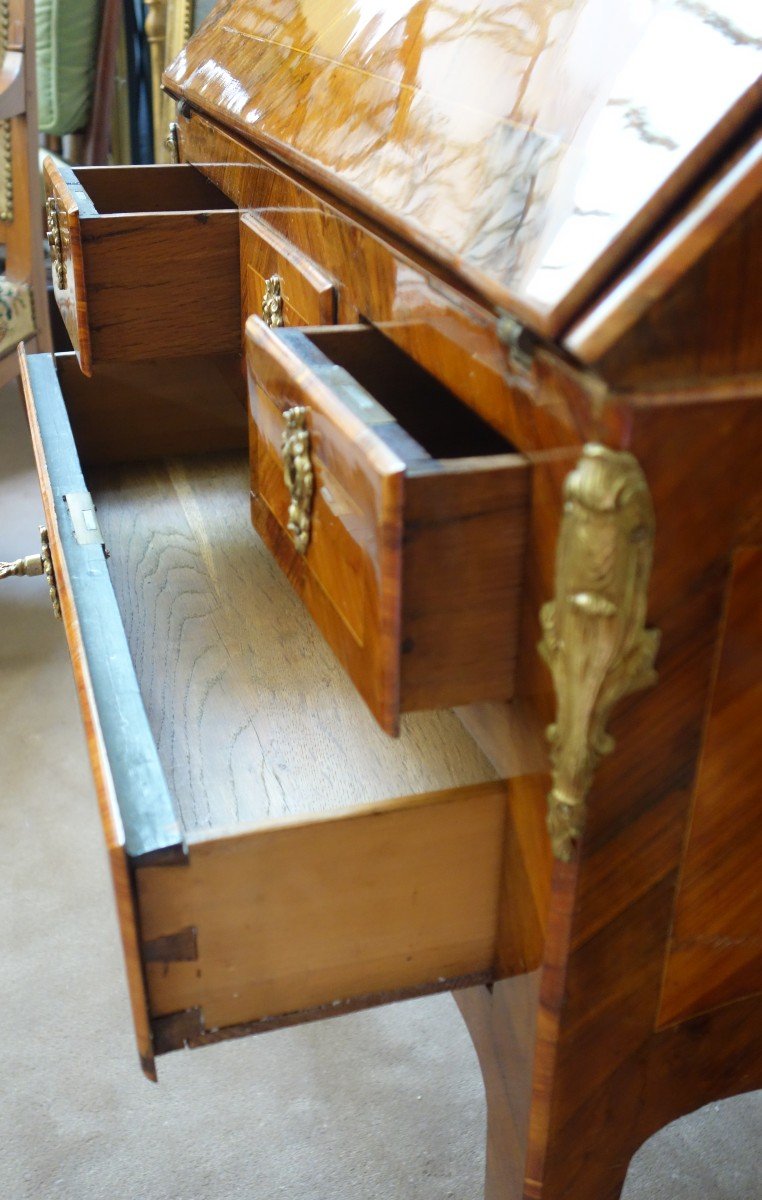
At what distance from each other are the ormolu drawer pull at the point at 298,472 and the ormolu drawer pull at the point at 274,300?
11.7 inches

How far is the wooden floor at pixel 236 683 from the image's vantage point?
662 mm

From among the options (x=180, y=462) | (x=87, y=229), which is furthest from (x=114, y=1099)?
(x=87, y=229)

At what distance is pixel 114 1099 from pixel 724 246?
92 centimetres

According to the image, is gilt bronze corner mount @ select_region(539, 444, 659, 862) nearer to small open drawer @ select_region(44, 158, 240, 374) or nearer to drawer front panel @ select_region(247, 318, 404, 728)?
drawer front panel @ select_region(247, 318, 404, 728)

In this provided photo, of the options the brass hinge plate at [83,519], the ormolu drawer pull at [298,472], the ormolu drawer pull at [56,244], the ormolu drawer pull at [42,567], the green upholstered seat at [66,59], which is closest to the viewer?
the ormolu drawer pull at [298,472]

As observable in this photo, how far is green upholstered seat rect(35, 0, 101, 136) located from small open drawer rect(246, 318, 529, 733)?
228 cm

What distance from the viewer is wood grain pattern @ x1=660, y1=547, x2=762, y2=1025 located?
0.48 m

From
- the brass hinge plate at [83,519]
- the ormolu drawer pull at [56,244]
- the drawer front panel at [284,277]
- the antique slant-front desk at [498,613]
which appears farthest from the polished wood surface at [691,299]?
the ormolu drawer pull at [56,244]

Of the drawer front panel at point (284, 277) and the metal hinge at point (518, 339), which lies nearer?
the metal hinge at point (518, 339)

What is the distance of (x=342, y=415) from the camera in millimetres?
506

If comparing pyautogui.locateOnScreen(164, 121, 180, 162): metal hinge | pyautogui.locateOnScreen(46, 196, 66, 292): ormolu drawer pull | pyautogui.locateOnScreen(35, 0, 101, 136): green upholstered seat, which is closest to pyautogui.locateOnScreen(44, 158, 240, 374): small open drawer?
pyautogui.locateOnScreen(46, 196, 66, 292): ormolu drawer pull

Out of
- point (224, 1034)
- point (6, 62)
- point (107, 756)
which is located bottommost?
point (224, 1034)

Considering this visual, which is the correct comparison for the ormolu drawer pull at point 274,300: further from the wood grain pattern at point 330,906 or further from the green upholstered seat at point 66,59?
the green upholstered seat at point 66,59

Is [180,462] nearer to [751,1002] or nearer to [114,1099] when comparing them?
[114,1099]
